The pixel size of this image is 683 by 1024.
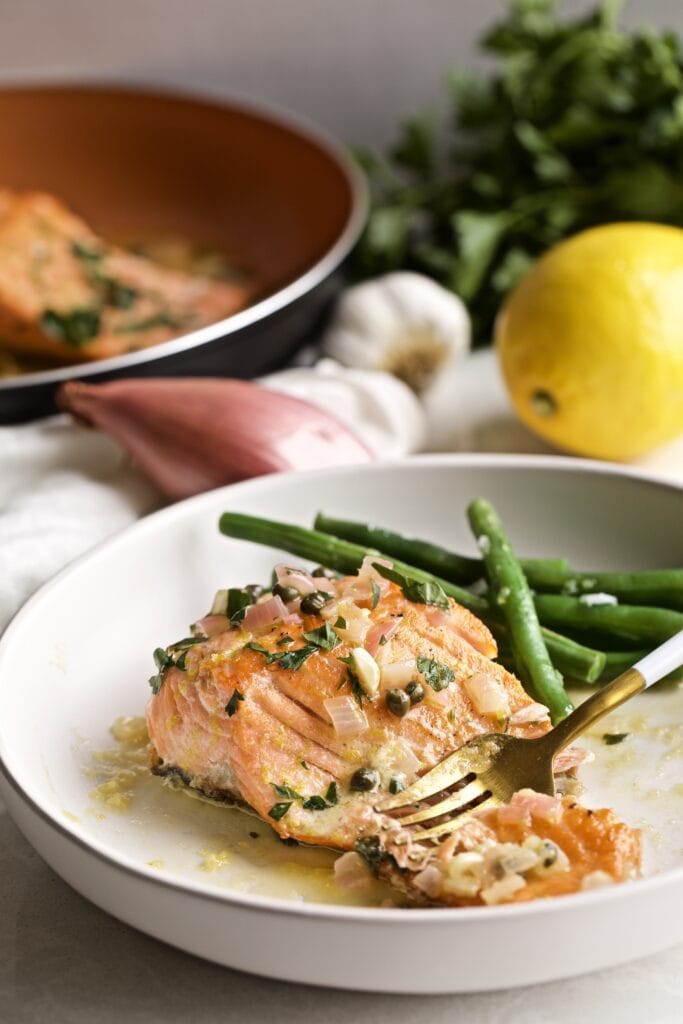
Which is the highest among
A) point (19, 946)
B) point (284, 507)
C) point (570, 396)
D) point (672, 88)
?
point (672, 88)

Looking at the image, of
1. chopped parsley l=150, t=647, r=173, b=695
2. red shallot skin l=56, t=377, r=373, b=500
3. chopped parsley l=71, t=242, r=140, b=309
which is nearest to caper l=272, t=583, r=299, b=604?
chopped parsley l=150, t=647, r=173, b=695

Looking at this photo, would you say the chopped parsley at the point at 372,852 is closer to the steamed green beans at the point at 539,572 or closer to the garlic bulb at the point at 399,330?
the steamed green beans at the point at 539,572

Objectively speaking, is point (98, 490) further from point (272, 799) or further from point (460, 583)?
point (272, 799)

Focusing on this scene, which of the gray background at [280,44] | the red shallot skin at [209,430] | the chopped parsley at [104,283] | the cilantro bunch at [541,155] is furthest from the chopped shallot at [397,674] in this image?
the gray background at [280,44]

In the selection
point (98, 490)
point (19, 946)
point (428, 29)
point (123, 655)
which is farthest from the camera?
point (428, 29)

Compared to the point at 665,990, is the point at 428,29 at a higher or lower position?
higher

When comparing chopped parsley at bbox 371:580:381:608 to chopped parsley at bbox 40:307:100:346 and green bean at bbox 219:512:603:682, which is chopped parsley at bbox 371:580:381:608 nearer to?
green bean at bbox 219:512:603:682

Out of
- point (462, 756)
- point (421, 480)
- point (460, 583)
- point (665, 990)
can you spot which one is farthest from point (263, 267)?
point (665, 990)
